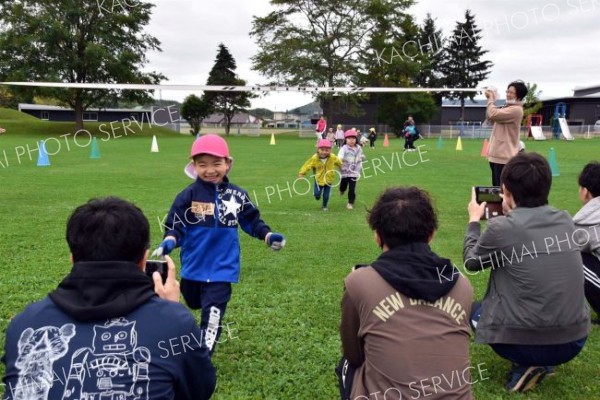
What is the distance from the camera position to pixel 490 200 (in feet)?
11.3

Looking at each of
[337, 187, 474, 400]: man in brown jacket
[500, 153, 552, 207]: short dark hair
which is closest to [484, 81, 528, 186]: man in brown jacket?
[500, 153, 552, 207]: short dark hair

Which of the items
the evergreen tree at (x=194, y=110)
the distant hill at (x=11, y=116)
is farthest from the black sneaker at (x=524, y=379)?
the distant hill at (x=11, y=116)

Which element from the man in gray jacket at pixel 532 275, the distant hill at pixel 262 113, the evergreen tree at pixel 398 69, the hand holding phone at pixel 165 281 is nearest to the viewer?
the hand holding phone at pixel 165 281

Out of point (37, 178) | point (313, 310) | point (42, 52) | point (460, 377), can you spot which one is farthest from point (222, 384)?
point (42, 52)

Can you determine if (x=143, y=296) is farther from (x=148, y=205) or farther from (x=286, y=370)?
(x=148, y=205)

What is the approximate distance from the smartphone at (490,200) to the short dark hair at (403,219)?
1.24 m

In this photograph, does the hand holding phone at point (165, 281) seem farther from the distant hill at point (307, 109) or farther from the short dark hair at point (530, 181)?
the distant hill at point (307, 109)

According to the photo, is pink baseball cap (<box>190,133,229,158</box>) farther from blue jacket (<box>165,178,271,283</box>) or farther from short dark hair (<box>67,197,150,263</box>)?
short dark hair (<box>67,197,150,263</box>)

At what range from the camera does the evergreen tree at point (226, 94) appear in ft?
Result: 178

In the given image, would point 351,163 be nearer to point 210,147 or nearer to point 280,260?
point 280,260

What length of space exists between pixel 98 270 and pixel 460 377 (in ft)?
4.65

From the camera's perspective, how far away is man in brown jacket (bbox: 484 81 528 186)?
7.15 meters

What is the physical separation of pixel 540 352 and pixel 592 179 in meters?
1.64

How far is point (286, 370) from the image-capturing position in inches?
136
